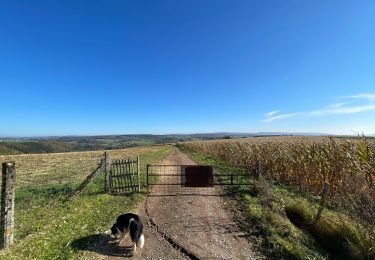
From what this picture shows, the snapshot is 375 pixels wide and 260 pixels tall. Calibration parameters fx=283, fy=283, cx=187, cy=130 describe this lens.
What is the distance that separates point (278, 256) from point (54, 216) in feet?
26.1

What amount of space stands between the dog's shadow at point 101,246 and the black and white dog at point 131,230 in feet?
0.89

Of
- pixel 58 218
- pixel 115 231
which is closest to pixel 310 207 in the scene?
pixel 115 231

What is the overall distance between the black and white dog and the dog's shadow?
27 cm

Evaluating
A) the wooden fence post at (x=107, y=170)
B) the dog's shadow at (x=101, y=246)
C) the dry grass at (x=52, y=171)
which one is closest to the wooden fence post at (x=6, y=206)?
the dog's shadow at (x=101, y=246)

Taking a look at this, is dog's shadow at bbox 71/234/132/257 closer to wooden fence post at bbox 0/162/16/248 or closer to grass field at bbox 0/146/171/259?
grass field at bbox 0/146/171/259

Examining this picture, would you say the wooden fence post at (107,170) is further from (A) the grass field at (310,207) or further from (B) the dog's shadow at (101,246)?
(A) the grass field at (310,207)

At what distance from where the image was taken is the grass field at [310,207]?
28.5ft

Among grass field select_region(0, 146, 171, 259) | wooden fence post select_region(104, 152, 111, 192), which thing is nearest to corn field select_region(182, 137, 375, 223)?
grass field select_region(0, 146, 171, 259)

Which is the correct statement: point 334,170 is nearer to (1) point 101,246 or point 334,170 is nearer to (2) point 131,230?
(2) point 131,230

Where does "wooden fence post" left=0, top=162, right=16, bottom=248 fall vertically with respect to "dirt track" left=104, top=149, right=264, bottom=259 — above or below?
above

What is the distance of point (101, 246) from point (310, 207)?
28.4ft

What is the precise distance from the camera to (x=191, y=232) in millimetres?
9719

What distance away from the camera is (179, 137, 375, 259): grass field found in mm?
8695

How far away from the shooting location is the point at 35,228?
9.23m
